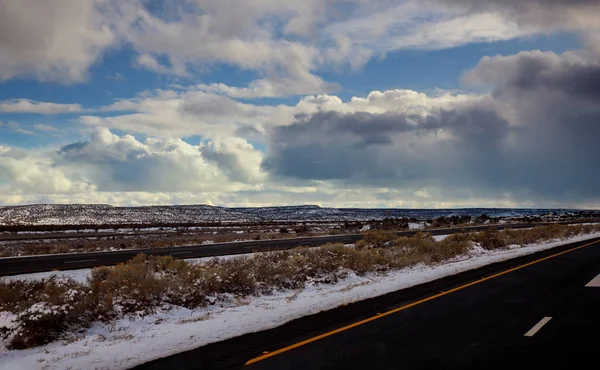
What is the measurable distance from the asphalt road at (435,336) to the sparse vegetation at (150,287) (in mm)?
3544

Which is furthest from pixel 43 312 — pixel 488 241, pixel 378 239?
pixel 488 241

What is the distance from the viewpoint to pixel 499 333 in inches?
356

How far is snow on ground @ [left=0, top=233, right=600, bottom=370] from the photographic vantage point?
7.44 meters

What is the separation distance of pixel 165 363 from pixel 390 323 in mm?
4514

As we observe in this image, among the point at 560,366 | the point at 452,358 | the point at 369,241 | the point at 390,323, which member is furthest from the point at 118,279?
the point at 369,241

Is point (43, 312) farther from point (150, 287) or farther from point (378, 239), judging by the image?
point (378, 239)

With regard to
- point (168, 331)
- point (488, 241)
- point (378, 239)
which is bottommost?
point (168, 331)

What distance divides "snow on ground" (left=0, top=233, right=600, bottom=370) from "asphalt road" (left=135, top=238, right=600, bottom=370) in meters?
0.26

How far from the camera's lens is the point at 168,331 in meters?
9.44

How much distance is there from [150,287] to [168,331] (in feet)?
11.9

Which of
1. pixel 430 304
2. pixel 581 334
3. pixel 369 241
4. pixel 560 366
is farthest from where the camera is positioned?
pixel 369 241

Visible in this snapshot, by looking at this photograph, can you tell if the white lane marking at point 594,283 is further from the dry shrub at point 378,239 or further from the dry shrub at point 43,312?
the dry shrub at point 378,239

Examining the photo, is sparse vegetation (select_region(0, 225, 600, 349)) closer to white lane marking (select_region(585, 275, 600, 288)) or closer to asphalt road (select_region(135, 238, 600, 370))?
asphalt road (select_region(135, 238, 600, 370))

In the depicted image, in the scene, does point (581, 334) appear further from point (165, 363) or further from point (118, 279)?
point (118, 279)
